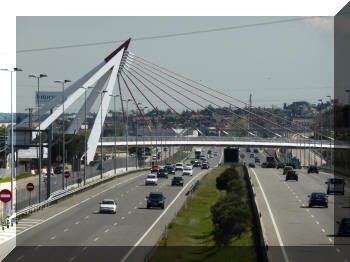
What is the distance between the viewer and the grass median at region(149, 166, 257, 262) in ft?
153

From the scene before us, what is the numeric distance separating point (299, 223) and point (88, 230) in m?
13.3

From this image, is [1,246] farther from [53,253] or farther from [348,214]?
[348,214]

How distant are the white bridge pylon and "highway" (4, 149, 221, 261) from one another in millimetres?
39492

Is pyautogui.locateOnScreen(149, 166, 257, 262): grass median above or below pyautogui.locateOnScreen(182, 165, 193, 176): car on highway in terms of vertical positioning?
below

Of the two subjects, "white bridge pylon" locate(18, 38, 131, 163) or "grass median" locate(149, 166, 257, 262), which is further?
"white bridge pylon" locate(18, 38, 131, 163)

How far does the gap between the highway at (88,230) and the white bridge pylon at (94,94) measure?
130 feet

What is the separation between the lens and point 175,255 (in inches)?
1890

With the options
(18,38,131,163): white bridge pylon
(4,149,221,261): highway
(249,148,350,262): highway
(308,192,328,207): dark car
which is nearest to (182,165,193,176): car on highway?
(18,38,131,163): white bridge pylon

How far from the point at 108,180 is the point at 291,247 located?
7379cm

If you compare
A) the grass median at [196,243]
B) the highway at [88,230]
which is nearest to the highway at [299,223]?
the grass median at [196,243]

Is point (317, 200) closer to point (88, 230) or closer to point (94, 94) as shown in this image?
point (88, 230)

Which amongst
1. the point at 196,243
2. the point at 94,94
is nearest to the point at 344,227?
the point at 196,243

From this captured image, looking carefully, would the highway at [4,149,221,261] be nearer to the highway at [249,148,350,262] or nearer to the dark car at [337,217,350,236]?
the highway at [249,148,350,262]

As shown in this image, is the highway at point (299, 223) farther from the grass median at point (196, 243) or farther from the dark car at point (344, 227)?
the grass median at point (196, 243)
